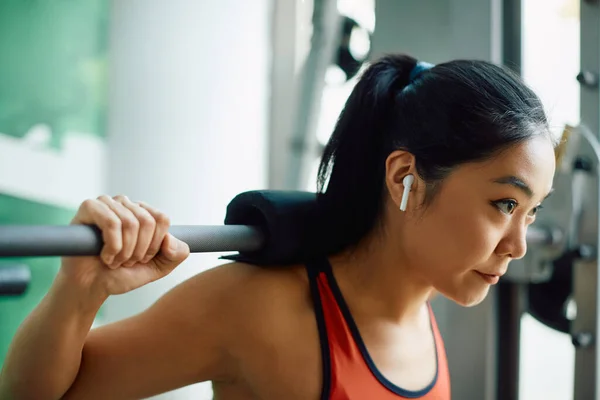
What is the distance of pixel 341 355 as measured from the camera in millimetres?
914

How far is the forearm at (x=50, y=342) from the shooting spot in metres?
0.71

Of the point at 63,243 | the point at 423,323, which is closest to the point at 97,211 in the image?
the point at 63,243

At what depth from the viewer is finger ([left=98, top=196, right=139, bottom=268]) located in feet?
2.16

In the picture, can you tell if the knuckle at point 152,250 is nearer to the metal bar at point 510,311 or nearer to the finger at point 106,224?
the finger at point 106,224

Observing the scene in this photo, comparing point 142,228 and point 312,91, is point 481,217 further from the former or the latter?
point 312,91

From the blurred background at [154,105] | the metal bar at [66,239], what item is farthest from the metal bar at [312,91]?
the metal bar at [66,239]

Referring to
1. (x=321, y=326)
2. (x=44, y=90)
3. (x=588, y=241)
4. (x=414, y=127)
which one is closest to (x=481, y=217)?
(x=414, y=127)

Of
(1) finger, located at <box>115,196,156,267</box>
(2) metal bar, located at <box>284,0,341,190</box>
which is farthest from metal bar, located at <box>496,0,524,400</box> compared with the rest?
(1) finger, located at <box>115,196,156,267</box>

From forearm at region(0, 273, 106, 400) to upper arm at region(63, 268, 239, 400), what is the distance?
0.06m

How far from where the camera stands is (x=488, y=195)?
0.87 m

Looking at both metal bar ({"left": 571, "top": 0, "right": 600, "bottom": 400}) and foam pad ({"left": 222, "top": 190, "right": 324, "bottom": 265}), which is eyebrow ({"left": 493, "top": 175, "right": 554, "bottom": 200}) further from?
metal bar ({"left": 571, "top": 0, "right": 600, "bottom": 400})

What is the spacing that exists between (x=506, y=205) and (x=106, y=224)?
52cm

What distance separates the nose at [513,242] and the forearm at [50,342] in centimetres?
53

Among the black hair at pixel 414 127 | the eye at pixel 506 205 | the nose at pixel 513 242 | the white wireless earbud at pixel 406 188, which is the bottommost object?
the nose at pixel 513 242
